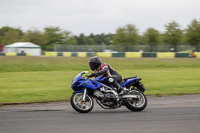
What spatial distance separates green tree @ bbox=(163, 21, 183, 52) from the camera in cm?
6178

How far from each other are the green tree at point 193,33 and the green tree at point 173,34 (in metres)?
3.65

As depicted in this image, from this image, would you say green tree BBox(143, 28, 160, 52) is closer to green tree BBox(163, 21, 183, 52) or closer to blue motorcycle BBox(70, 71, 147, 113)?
green tree BBox(163, 21, 183, 52)

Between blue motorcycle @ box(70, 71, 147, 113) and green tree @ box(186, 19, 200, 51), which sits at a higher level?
green tree @ box(186, 19, 200, 51)

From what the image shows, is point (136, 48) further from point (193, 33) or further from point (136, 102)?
point (136, 102)

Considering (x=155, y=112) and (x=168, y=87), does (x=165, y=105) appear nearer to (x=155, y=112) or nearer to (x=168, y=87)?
(x=155, y=112)

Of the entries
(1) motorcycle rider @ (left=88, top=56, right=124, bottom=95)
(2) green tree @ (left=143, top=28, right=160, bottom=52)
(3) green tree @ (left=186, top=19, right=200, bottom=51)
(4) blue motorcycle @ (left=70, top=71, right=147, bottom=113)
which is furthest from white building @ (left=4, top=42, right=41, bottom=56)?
(4) blue motorcycle @ (left=70, top=71, right=147, bottom=113)

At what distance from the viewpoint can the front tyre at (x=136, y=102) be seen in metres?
8.58

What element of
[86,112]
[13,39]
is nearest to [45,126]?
[86,112]

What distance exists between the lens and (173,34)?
205 feet

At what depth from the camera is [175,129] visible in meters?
6.31

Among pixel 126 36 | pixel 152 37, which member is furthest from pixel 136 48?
pixel 126 36

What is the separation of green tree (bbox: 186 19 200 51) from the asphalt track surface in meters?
50.1

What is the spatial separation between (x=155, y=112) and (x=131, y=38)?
61365 mm

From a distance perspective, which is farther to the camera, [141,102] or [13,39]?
[13,39]
